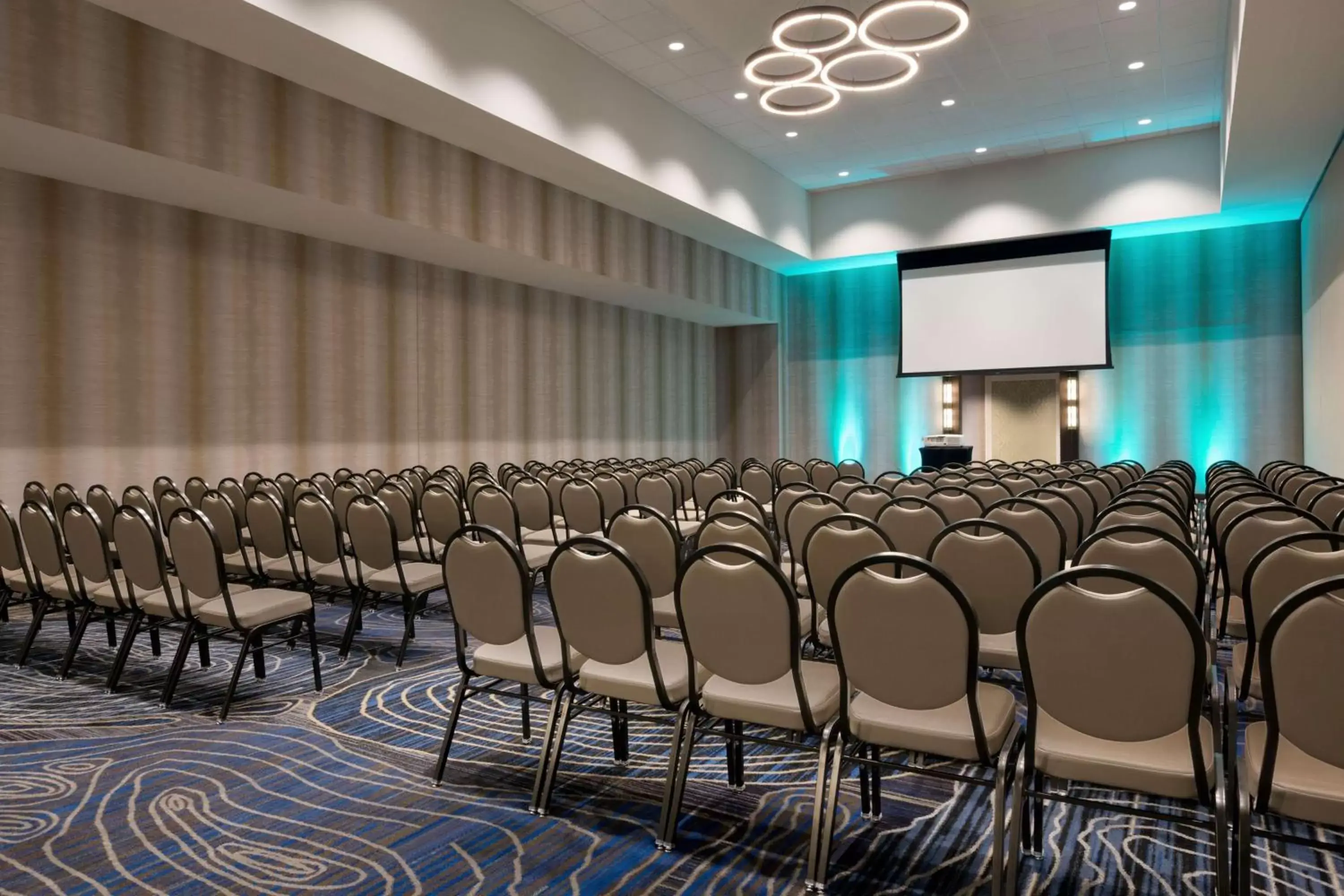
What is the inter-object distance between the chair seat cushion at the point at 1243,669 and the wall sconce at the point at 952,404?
1341cm

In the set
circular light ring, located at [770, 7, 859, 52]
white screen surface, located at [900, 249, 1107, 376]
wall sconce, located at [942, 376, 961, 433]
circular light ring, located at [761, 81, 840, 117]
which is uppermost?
circular light ring, located at [761, 81, 840, 117]

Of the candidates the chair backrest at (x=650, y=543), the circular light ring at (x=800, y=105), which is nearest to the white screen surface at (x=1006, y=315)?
the circular light ring at (x=800, y=105)

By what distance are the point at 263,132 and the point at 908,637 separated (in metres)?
7.90

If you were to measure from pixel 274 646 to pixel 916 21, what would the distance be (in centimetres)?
920

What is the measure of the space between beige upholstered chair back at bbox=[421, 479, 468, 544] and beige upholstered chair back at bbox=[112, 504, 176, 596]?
1.85 metres

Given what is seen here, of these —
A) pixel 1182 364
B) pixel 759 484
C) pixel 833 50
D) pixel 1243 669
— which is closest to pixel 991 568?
pixel 1243 669

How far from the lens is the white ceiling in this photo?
945 cm

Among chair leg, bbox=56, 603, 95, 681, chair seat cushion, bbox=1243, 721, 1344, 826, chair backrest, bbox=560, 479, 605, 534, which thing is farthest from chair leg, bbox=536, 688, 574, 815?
chair backrest, bbox=560, 479, 605, 534

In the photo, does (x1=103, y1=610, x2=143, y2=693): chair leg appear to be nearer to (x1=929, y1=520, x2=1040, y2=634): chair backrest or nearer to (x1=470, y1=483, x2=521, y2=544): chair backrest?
(x1=470, y1=483, x2=521, y2=544): chair backrest

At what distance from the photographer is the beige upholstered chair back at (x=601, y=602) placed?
9.43ft

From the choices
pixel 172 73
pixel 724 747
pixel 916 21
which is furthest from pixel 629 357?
pixel 724 747

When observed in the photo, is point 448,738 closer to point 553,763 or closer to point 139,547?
point 553,763

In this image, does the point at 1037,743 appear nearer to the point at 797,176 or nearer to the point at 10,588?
the point at 10,588

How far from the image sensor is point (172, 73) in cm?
721
